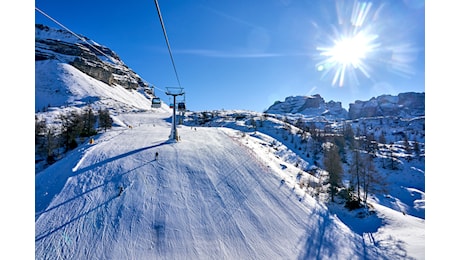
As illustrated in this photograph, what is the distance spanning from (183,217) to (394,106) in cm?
22724

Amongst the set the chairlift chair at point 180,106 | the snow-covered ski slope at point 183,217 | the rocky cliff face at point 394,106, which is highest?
the rocky cliff face at point 394,106

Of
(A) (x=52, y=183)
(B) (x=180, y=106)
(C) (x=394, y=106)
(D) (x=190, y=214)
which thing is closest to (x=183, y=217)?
(D) (x=190, y=214)

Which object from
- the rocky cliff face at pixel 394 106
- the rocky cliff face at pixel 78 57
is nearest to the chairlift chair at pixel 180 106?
the rocky cliff face at pixel 78 57

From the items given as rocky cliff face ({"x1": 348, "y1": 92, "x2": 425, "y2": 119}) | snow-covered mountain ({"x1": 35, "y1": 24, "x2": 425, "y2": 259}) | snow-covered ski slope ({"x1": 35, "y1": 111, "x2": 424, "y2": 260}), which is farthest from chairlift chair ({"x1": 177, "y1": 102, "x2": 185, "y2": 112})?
rocky cliff face ({"x1": 348, "y1": 92, "x2": 425, "y2": 119})

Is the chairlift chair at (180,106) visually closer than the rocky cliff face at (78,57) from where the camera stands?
Yes

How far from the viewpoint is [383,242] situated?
9.70 meters

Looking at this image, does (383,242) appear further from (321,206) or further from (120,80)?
(120,80)

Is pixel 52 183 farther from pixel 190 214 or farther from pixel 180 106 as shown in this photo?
pixel 180 106

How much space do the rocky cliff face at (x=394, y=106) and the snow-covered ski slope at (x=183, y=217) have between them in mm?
207302

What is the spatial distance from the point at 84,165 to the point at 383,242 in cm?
1634

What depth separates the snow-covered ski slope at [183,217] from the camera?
7012 mm

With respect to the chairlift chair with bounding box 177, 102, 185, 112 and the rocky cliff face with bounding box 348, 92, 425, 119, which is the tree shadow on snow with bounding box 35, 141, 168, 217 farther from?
the rocky cliff face with bounding box 348, 92, 425, 119

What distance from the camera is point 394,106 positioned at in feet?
586

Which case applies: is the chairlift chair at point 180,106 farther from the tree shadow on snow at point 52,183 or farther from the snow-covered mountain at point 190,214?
the tree shadow on snow at point 52,183
